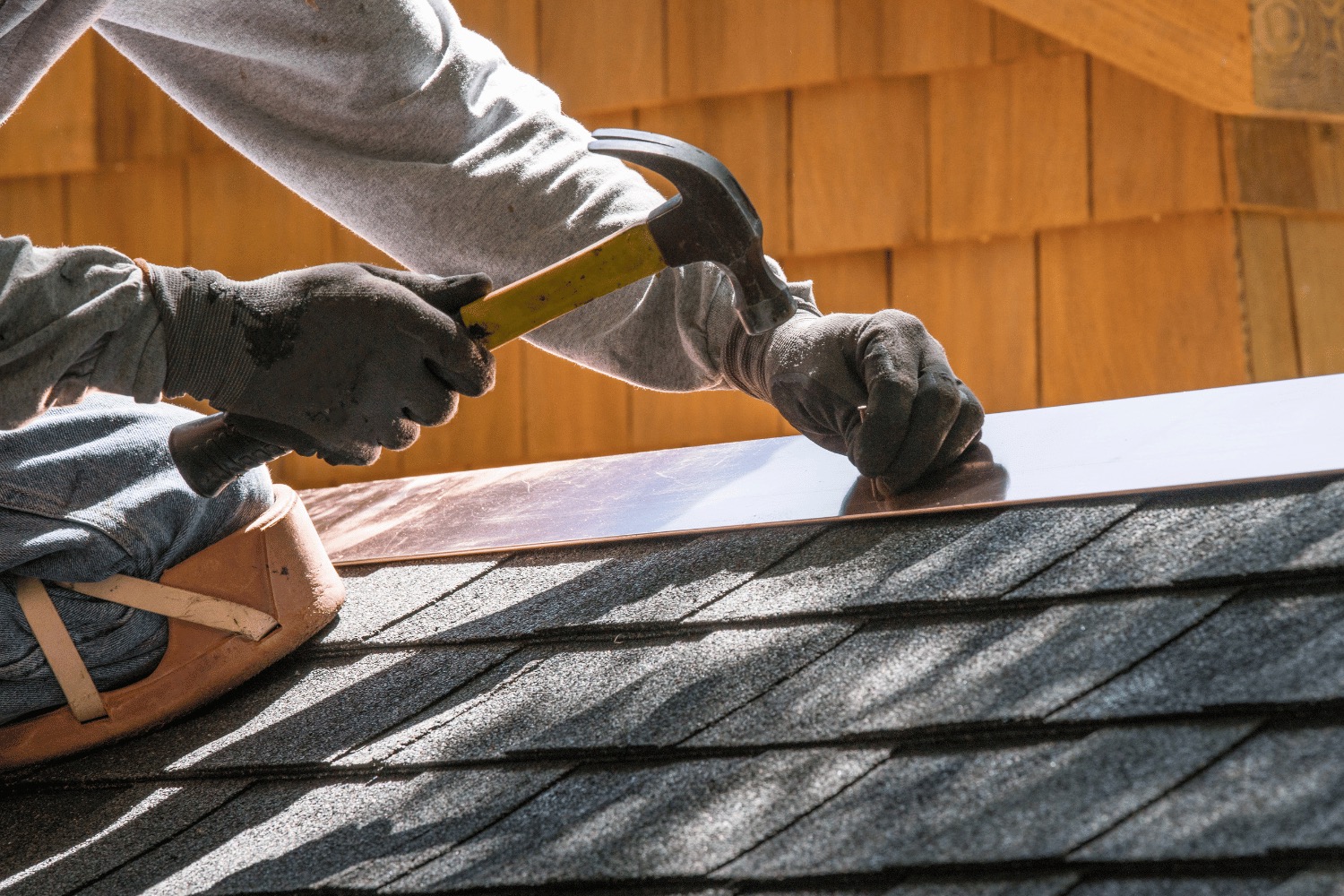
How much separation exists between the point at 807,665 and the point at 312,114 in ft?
2.97

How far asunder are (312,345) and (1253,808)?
31.4 inches

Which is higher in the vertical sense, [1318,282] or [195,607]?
[1318,282]

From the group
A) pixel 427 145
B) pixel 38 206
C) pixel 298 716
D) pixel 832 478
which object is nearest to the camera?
pixel 298 716

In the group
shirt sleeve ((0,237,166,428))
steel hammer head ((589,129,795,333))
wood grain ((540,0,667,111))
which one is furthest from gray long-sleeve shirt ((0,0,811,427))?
wood grain ((540,0,667,111))

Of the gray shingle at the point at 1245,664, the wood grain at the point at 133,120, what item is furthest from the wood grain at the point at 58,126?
the gray shingle at the point at 1245,664

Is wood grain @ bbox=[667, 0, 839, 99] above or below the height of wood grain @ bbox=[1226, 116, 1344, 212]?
above

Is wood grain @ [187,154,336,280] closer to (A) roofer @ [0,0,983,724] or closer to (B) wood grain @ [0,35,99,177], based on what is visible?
(B) wood grain @ [0,35,99,177]

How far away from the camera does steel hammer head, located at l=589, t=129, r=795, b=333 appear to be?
1.08 metres

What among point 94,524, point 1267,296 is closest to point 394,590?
point 94,524

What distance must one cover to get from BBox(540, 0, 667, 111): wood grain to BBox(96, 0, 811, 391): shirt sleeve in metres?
1.86

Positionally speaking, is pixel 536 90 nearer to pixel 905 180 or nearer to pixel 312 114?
pixel 312 114

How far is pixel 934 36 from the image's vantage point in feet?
10.0

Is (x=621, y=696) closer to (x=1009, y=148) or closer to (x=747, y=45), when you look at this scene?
(x=1009, y=148)

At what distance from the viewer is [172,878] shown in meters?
0.98
